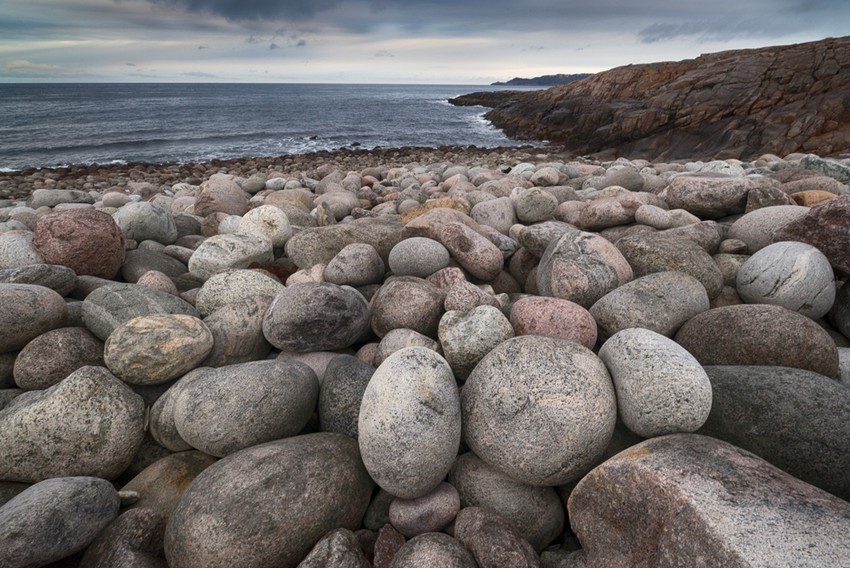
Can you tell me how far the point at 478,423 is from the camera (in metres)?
2.69

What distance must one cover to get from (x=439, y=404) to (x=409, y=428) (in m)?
0.22

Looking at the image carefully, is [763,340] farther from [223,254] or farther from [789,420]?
[223,254]

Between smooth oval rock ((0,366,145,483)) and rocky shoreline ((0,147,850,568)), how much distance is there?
14 mm

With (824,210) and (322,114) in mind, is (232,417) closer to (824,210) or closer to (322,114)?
(824,210)

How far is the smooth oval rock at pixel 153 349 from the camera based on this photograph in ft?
10.7

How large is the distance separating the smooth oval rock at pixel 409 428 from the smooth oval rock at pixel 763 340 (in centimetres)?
193

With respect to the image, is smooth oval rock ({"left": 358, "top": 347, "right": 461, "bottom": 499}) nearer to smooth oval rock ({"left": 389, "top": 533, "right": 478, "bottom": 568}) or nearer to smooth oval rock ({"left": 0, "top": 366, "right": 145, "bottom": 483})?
smooth oval rock ({"left": 389, "top": 533, "right": 478, "bottom": 568})

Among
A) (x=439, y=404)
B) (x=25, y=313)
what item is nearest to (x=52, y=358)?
(x=25, y=313)

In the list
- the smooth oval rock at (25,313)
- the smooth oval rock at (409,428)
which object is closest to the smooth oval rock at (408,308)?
the smooth oval rock at (409,428)

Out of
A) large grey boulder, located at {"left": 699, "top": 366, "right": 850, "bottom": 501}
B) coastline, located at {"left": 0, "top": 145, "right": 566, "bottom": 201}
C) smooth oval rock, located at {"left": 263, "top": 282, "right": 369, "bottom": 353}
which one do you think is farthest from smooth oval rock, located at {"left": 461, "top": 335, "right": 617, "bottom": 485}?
coastline, located at {"left": 0, "top": 145, "right": 566, "bottom": 201}

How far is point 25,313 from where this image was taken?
347 cm

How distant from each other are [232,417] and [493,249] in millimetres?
2746

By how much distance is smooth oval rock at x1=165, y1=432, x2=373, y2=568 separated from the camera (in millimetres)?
2320

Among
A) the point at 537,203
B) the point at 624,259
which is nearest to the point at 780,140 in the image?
the point at 537,203
